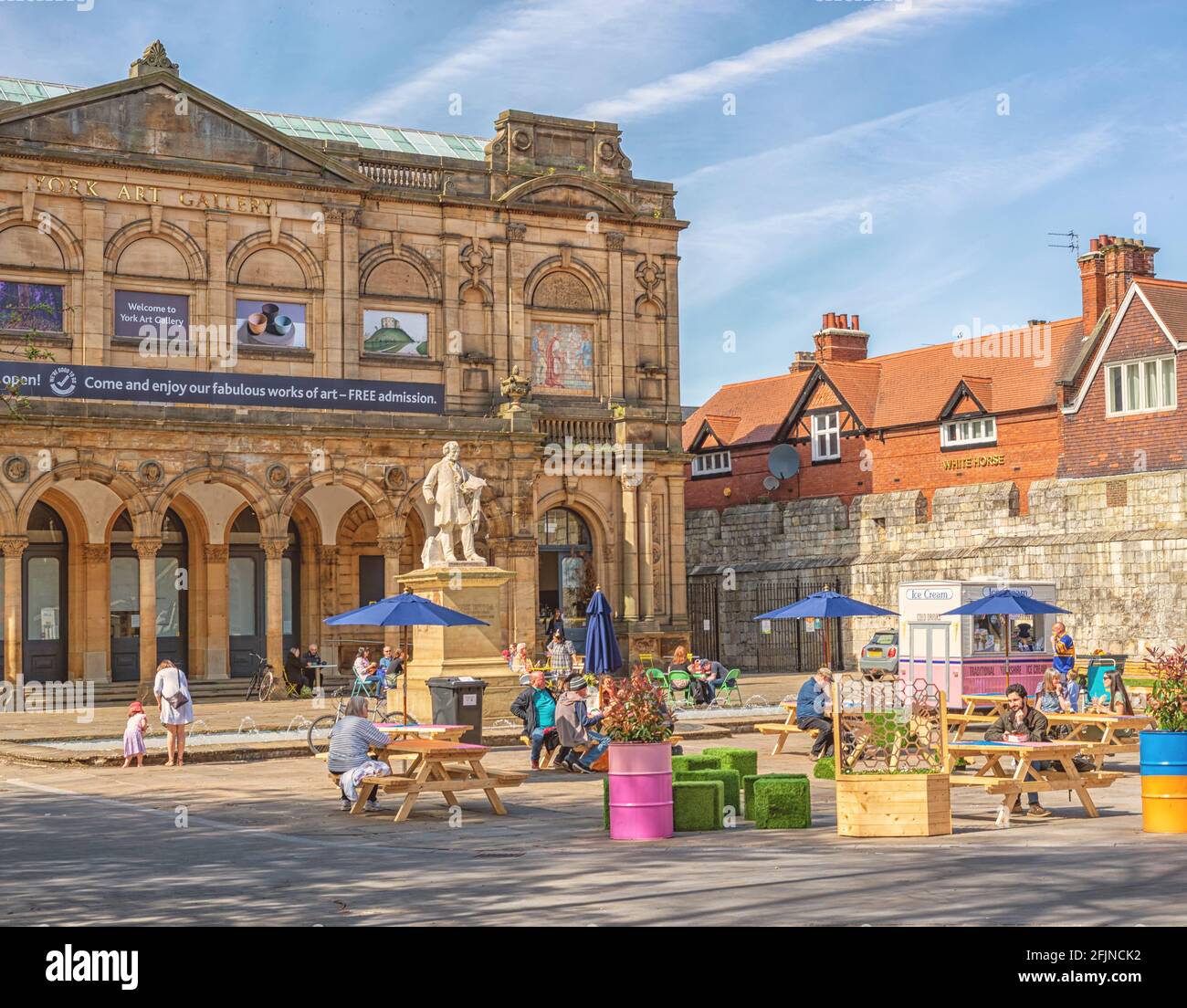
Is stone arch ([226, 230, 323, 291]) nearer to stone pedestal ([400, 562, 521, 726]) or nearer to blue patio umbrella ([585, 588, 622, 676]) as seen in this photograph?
blue patio umbrella ([585, 588, 622, 676])

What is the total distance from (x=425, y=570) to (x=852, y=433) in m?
27.1

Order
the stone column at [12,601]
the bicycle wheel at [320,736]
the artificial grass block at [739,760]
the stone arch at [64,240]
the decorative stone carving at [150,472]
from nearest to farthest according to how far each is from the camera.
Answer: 1. the artificial grass block at [739,760]
2. the bicycle wheel at [320,736]
3. the stone column at [12,601]
4. the decorative stone carving at [150,472]
5. the stone arch at [64,240]

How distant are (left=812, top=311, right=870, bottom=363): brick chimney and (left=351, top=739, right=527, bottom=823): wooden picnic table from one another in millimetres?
41192

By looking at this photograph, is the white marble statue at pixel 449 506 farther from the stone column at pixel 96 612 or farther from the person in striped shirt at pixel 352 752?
the stone column at pixel 96 612

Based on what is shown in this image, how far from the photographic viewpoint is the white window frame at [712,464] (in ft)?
192

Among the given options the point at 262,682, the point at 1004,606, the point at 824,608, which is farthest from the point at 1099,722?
the point at 262,682

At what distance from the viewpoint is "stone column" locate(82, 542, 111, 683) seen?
39812 millimetres

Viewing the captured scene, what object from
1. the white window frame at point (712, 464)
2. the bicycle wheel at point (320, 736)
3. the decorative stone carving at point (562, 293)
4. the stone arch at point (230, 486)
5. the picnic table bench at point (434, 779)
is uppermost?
the decorative stone carving at point (562, 293)

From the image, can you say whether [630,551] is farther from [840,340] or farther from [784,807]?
[784,807]

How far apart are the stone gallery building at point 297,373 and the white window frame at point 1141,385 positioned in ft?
39.1

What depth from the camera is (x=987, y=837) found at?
48.6 feet

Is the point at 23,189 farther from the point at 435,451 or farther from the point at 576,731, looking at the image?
the point at 576,731

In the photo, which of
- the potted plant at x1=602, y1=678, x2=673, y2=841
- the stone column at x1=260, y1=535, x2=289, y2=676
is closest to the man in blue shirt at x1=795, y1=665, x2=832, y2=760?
the potted plant at x1=602, y1=678, x2=673, y2=841

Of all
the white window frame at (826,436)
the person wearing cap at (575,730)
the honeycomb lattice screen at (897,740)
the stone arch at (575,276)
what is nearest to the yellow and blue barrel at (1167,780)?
the honeycomb lattice screen at (897,740)
